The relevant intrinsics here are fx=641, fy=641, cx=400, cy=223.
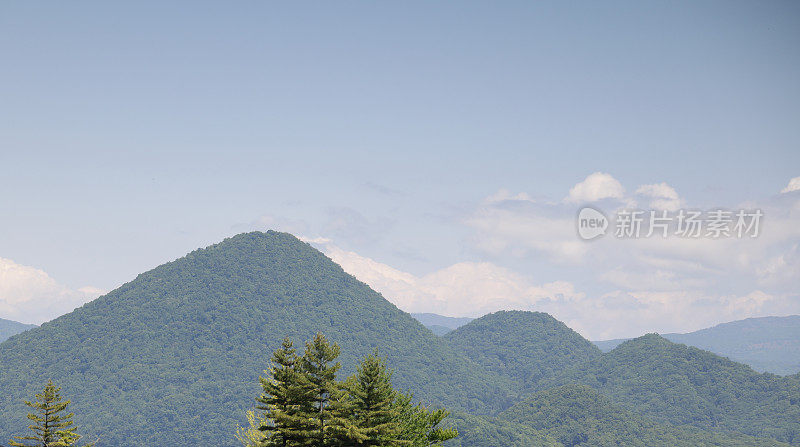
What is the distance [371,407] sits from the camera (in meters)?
34.0

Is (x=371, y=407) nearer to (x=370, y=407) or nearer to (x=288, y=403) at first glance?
(x=370, y=407)

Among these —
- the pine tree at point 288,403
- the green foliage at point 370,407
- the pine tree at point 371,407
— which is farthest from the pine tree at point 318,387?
the pine tree at point 371,407

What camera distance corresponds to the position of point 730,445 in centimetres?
19862

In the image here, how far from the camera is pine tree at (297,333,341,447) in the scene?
3353cm

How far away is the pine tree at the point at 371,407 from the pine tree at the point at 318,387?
0.90 metres

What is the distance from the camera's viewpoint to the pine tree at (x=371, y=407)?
33.5 m

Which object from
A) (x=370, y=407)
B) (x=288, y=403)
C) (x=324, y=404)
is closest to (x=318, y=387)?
(x=324, y=404)

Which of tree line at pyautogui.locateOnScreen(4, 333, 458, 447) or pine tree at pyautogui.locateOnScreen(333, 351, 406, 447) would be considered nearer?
tree line at pyautogui.locateOnScreen(4, 333, 458, 447)

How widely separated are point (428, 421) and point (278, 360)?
9863 mm

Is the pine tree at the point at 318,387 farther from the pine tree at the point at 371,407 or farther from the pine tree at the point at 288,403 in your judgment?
the pine tree at the point at 371,407

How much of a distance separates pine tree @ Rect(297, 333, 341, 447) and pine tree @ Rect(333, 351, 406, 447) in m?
0.90

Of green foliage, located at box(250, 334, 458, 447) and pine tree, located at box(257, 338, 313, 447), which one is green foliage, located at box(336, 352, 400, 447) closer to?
green foliage, located at box(250, 334, 458, 447)

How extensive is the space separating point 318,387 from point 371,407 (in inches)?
118

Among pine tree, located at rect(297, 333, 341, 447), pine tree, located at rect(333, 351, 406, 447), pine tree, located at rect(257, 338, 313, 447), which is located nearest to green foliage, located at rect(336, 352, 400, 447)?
pine tree, located at rect(333, 351, 406, 447)
